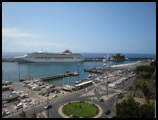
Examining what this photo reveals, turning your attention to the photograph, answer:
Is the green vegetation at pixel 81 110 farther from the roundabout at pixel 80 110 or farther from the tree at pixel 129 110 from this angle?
the tree at pixel 129 110

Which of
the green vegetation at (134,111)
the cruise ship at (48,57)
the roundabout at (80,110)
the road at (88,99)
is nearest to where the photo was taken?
the green vegetation at (134,111)

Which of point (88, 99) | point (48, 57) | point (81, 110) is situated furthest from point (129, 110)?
point (48, 57)

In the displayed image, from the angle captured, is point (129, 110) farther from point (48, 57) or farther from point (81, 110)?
point (48, 57)

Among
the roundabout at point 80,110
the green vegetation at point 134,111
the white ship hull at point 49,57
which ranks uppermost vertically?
the white ship hull at point 49,57

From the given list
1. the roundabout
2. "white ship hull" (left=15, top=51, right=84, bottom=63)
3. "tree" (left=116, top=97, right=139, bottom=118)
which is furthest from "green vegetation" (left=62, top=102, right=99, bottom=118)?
"white ship hull" (left=15, top=51, right=84, bottom=63)

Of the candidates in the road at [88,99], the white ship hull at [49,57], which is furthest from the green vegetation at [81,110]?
the white ship hull at [49,57]

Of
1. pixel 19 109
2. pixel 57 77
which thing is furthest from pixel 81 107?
pixel 57 77

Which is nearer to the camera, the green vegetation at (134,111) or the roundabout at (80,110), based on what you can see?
the green vegetation at (134,111)

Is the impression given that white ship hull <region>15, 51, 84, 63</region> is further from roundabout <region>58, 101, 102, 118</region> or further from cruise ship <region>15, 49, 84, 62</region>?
roundabout <region>58, 101, 102, 118</region>
